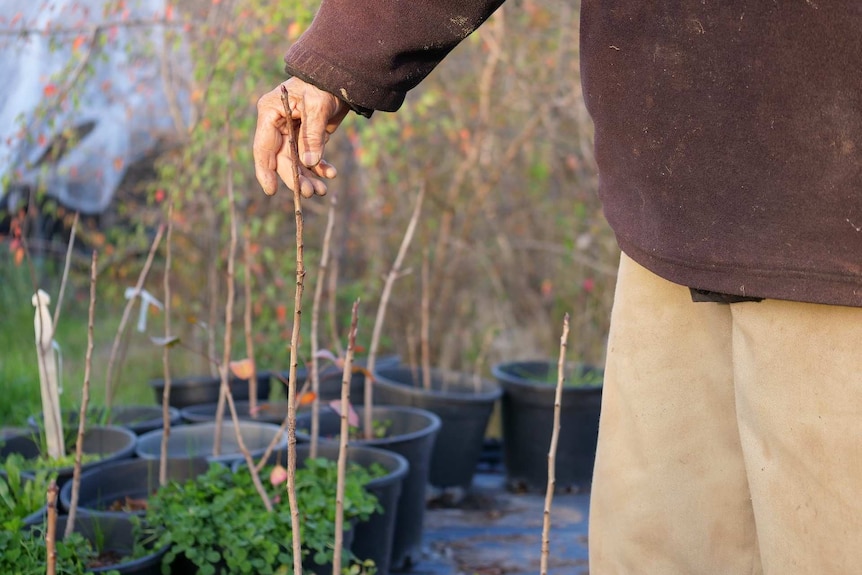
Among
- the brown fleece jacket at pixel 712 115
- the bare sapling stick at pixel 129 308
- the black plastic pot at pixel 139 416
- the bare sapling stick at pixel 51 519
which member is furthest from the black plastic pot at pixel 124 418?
the brown fleece jacket at pixel 712 115

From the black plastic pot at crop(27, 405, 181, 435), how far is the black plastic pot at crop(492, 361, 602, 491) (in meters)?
1.29

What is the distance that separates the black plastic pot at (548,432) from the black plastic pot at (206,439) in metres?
1.09

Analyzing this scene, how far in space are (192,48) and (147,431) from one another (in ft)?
6.22

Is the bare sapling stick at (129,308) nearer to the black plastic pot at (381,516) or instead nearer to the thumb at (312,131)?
the black plastic pot at (381,516)

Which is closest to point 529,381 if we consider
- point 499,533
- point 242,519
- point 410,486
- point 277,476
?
point 499,533

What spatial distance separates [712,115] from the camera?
1175 mm

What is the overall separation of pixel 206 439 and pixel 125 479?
453 millimetres

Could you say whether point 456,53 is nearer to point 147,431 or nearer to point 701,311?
point 147,431

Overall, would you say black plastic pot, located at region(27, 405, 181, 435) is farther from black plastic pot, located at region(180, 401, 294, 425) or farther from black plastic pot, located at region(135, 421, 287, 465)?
black plastic pot, located at region(135, 421, 287, 465)

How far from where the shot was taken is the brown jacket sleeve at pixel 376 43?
1380 millimetres

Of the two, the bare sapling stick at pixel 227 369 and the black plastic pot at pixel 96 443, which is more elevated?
the bare sapling stick at pixel 227 369

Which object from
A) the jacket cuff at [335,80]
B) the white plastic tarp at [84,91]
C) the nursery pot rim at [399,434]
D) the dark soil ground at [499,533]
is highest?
the white plastic tarp at [84,91]

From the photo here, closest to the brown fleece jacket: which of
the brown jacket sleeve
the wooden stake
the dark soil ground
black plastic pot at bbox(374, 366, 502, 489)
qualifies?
the brown jacket sleeve

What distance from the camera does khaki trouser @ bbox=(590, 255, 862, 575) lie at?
1.12m
